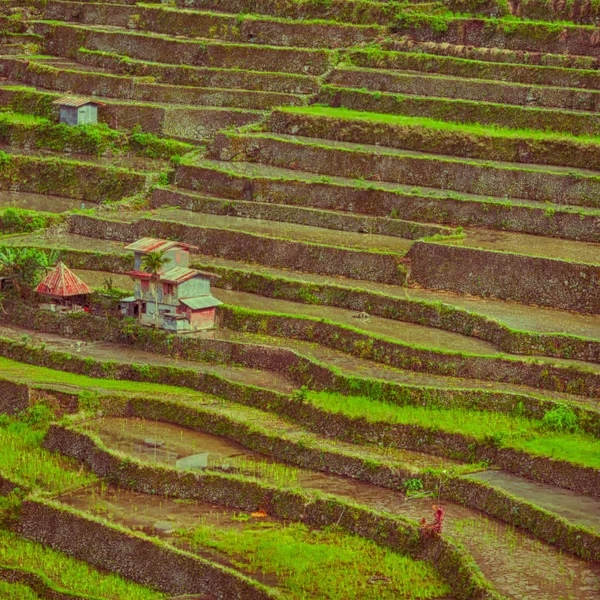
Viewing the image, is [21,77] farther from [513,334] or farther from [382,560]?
[382,560]

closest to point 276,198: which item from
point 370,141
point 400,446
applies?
point 370,141

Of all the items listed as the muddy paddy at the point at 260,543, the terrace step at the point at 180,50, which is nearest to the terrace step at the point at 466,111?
the terrace step at the point at 180,50

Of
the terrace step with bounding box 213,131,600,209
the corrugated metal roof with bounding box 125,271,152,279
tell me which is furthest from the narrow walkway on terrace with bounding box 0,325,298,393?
the terrace step with bounding box 213,131,600,209

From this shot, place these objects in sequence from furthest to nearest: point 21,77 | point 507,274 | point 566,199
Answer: point 21,77 < point 566,199 < point 507,274

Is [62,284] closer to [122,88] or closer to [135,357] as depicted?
[135,357]

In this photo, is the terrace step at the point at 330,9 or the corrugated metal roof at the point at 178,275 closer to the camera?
the corrugated metal roof at the point at 178,275

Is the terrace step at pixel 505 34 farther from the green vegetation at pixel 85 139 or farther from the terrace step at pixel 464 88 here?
the green vegetation at pixel 85 139
